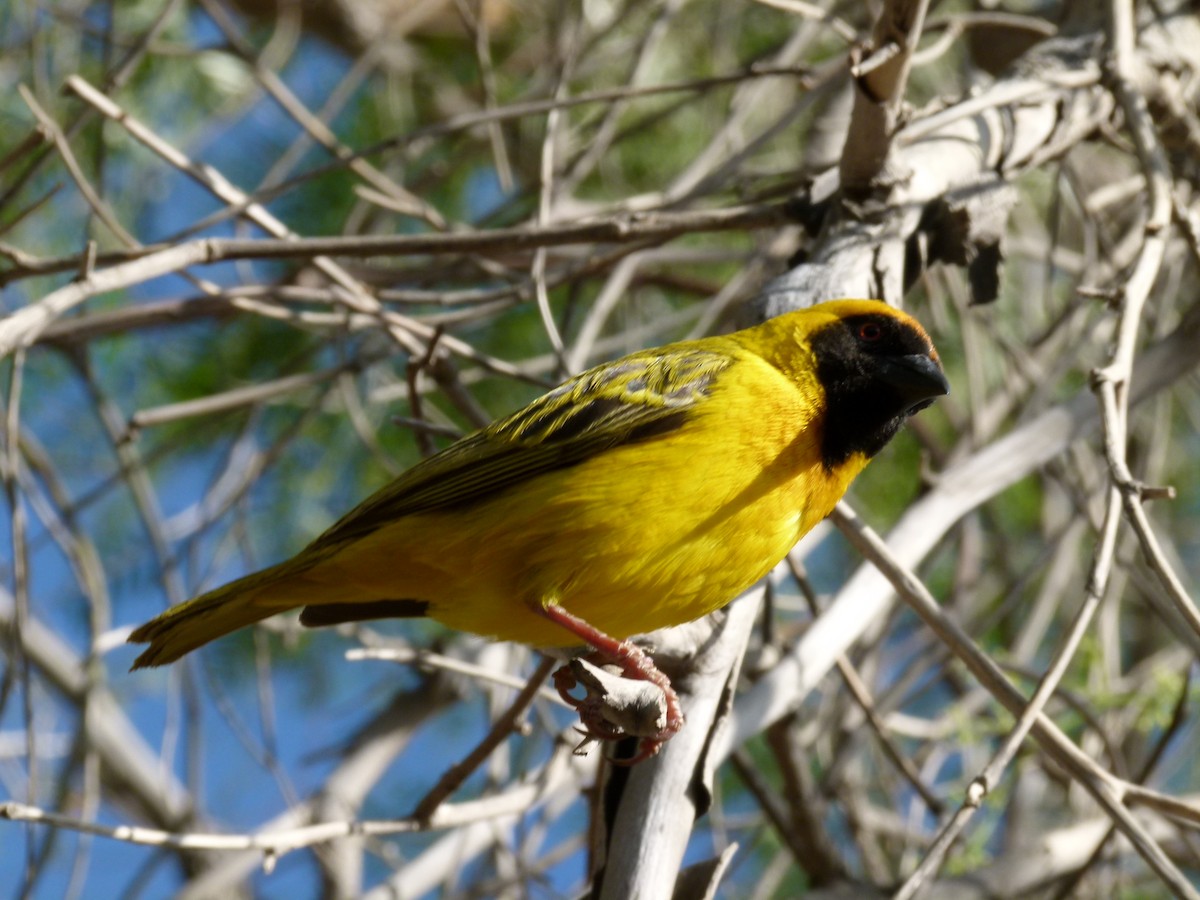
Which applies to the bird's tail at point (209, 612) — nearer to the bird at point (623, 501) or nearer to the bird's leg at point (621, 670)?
the bird at point (623, 501)

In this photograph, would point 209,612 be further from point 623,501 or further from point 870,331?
point 870,331

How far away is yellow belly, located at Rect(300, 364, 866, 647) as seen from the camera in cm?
278

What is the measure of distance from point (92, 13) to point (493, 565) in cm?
440

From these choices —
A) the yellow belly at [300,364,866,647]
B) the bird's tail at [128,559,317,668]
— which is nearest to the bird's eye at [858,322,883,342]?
the yellow belly at [300,364,866,647]

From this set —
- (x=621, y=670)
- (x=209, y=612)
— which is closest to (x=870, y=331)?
(x=621, y=670)

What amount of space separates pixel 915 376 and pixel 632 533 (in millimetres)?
845

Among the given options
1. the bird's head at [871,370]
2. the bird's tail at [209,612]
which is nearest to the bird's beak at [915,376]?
the bird's head at [871,370]

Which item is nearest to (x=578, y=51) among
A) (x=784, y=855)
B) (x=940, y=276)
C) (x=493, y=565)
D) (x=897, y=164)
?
(x=940, y=276)

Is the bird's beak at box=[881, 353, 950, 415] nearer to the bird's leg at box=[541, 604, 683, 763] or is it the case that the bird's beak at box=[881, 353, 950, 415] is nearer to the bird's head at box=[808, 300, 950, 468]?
the bird's head at box=[808, 300, 950, 468]

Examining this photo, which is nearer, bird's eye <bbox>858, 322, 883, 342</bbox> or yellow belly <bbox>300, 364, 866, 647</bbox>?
yellow belly <bbox>300, 364, 866, 647</bbox>

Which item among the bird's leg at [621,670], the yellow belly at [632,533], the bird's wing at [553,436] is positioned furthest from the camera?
the bird's wing at [553,436]

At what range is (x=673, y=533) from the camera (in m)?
2.78

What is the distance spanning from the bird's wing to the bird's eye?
311mm

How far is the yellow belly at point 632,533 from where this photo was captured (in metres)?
2.78
